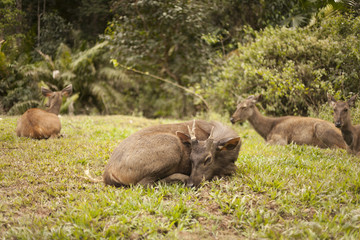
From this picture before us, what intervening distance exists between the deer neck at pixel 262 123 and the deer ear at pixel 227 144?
4.41m

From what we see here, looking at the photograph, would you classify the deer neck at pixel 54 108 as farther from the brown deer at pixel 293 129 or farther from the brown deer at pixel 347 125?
the brown deer at pixel 347 125

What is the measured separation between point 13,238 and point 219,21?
14.5 m

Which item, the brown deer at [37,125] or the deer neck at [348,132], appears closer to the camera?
the deer neck at [348,132]

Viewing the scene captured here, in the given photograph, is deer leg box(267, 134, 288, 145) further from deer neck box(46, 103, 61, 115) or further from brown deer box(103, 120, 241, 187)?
deer neck box(46, 103, 61, 115)

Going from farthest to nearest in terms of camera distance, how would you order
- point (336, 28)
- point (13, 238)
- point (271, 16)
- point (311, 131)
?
point (271, 16), point (336, 28), point (311, 131), point (13, 238)

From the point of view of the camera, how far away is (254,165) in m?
5.40

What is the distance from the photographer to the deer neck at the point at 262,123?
8.95 meters

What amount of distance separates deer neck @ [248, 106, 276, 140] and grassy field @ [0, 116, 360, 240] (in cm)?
321

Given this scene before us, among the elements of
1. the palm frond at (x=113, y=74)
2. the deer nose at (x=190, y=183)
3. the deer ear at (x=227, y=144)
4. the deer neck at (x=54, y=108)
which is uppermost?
the deer ear at (x=227, y=144)

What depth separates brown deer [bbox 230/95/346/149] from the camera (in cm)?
742

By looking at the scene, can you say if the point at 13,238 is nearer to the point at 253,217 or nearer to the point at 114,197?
the point at 114,197

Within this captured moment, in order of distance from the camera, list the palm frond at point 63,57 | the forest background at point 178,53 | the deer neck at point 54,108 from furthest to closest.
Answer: the palm frond at point 63,57 → the forest background at point 178,53 → the deer neck at point 54,108

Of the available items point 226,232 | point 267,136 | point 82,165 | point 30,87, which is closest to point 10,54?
point 30,87

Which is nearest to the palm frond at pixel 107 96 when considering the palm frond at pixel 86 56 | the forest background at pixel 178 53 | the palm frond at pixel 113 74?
the forest background at pixel 178 53
